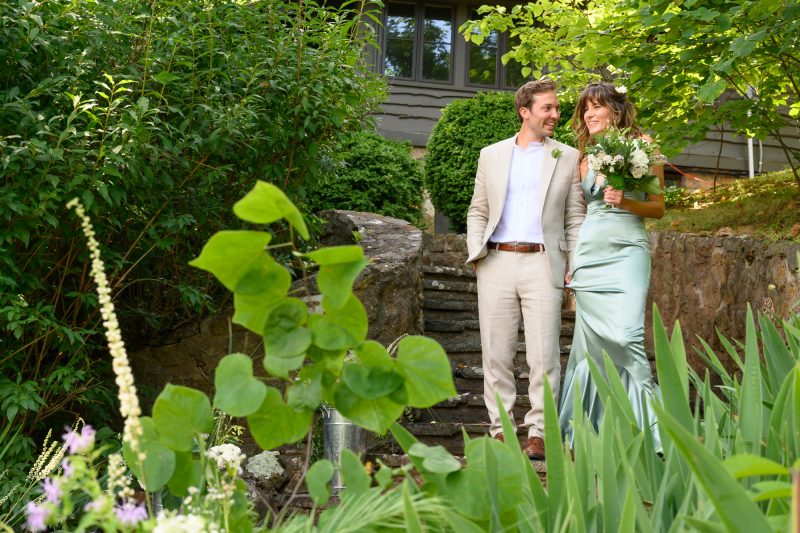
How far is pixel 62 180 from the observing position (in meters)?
4.02

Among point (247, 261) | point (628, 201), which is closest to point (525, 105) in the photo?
point (628, 201)

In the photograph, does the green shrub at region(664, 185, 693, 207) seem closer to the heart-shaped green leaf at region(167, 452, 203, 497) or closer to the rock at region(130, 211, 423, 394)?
the rock at region(130, 211, 423, 394)

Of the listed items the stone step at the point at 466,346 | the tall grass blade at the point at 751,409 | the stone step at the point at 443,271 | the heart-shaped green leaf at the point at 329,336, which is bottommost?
the stone step at the point at 466,346

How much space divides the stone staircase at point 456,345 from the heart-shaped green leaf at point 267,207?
13.7 feet

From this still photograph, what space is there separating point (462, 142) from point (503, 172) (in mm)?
5822

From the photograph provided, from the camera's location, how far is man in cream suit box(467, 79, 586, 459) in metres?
4.97

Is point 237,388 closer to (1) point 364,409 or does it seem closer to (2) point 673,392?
(1) point 364,409

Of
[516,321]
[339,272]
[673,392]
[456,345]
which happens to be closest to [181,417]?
[339,272]

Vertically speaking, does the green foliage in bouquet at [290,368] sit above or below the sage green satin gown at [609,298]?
above

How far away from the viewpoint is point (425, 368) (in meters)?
1.27

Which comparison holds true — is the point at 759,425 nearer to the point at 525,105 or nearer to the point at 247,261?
the point at 247,261

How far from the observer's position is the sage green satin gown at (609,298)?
441cm

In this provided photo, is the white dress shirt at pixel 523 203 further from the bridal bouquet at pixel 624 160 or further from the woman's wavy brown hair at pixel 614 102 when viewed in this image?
the bridal bouquet at pixel 624 160

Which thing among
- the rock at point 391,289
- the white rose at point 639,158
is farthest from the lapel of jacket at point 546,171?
the rock at point 391,289
